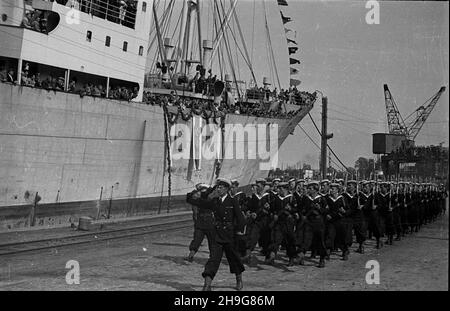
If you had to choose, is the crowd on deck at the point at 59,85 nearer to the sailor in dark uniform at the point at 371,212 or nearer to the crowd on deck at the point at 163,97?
the crowd on deck at the point at 163,97

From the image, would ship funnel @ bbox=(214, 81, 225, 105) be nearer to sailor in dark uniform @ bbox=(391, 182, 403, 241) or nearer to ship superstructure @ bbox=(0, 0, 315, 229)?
ship superstructure @ bbox=(0, 0, 315, 229)

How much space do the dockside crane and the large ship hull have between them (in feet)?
25.5

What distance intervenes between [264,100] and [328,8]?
11.7 meters

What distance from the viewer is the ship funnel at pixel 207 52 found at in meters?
18.7

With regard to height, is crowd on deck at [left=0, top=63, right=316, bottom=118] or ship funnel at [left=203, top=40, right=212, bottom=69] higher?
ship funnel at [left=203, top=40, right=212, bottom=69]

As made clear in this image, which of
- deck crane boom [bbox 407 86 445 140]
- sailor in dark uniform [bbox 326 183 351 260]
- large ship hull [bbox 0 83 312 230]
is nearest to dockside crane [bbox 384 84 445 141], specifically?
deck crane boom [bbox 407 86 445 140]

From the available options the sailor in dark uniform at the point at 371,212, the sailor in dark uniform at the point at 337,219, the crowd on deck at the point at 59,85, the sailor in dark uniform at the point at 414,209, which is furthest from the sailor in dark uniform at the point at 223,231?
the crowd on deck at the point at 59,85

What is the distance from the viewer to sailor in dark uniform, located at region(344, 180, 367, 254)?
8.52 metres

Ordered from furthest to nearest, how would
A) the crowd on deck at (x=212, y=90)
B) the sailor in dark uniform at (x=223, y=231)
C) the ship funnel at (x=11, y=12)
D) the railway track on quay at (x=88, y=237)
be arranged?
the crowd on deck at (x=212, y=90), the ship funnel at (x=11, y=12), the railway track on quay at (x=88, y=237), the sailor in dark uniform at (x=223, y=231)

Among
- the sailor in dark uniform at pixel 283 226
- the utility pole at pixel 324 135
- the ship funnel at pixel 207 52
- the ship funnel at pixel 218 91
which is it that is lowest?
the sailor in dark uniform at pixel 283 226

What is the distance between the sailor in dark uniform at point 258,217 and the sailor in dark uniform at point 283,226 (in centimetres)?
18

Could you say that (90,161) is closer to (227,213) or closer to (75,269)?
(75,269)

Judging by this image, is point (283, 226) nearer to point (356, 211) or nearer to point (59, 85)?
point (356, 211)

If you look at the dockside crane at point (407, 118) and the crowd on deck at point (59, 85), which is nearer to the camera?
the dockside crane at point (407, 118)
